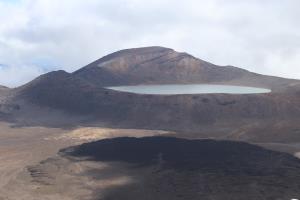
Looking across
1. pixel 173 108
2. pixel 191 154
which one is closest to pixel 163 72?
pixel 173 108

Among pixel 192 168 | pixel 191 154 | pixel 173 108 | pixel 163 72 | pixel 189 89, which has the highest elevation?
pixel 163 72

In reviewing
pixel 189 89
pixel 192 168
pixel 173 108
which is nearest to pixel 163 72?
pixel 189 89

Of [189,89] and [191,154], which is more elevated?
[189,89]

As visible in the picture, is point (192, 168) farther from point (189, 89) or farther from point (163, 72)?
point (163, 72)

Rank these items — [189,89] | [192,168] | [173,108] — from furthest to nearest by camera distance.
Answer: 1. [189,89]
2. [173,108]
3. [192,168]

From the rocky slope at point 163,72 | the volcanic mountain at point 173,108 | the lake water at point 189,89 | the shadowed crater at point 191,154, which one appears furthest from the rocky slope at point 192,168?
the rocky slope at point 163,72

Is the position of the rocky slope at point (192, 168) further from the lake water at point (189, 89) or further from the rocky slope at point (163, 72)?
the rocky slope at point (163, 72)

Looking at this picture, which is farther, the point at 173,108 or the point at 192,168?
the point at 173,108

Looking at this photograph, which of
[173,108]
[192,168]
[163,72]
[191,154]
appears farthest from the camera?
[163,72]

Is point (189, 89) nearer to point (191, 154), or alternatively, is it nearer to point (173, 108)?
point (173, 108)

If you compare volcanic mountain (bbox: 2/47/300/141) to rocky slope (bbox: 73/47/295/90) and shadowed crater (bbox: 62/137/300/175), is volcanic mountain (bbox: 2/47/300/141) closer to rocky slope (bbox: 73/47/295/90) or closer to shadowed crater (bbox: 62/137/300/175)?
rocky slope (bbox: 73/47/295/90)

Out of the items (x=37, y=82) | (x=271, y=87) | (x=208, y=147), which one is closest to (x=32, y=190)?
(x=208, y=147)
